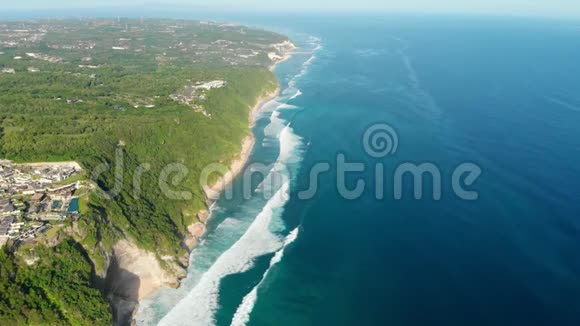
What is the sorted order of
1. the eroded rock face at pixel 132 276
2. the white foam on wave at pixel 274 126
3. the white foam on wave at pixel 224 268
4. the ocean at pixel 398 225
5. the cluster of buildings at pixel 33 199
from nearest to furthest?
the cluster of buildings at pixel 33 199, the white foam on wave at pixel 224 268, the eroded rock face at pixel 132 276, the ocean at pixel 398 225, the white foam on wave at pixel 274 126

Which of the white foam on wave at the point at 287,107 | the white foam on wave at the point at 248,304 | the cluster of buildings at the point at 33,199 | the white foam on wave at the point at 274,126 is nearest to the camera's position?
the cluster of buildings at the point at 33,199

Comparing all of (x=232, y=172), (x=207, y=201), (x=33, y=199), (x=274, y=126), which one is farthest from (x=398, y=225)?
(x=274, y=126)

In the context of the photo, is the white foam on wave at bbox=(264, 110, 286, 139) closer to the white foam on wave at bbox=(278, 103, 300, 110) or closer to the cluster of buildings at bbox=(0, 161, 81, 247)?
the white foam on wave at bbox=(278, 103, 300, 110)

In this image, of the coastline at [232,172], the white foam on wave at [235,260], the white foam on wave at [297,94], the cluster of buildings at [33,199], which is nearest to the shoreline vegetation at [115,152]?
the coastline at [232,172]

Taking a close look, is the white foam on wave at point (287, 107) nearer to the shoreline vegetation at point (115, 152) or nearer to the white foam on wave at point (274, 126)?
the white foam on wave at point (274, 126)

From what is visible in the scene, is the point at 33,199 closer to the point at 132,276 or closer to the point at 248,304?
the point at 132,276

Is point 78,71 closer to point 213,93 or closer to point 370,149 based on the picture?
point 213,93
